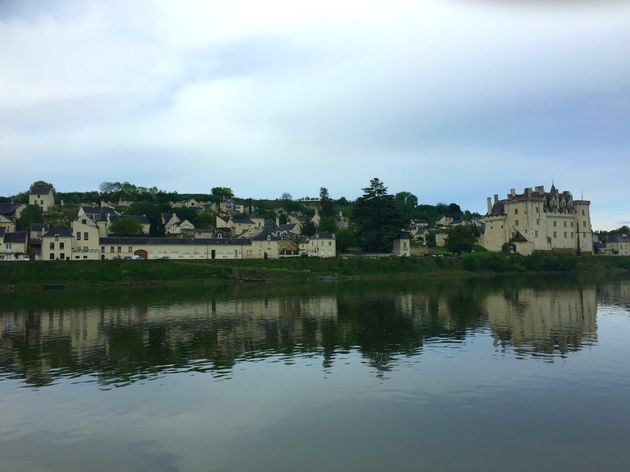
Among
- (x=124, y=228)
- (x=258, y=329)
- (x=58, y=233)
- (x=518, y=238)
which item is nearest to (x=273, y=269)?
(x=58, y=233)

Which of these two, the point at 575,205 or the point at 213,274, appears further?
the point at 575,205

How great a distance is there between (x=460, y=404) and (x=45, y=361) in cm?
1778

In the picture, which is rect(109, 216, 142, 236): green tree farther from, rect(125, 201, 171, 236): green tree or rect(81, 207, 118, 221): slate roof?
rect(125, 201, 171, 236): green tree

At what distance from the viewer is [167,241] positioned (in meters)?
81.3

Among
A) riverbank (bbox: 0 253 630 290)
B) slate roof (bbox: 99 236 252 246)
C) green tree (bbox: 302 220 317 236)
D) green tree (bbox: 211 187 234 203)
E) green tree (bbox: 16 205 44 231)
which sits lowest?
riverbank (bbox: 0 253 630 290)

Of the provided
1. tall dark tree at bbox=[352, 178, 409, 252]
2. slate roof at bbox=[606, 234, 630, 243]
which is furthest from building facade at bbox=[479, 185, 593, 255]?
tall dark tree at bbox=[352, 178, 409, 252]

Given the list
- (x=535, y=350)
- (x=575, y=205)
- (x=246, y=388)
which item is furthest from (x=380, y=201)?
(x=246, y=388)

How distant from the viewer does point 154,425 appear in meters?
14.9

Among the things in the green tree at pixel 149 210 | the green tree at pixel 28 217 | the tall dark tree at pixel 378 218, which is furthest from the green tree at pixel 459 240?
the green tree at pixel 28 217

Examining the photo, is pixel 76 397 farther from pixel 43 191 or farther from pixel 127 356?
pixel 43 191

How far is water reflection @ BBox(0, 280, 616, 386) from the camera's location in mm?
22938

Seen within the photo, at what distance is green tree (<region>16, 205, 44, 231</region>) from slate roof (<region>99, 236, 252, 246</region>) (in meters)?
22.6

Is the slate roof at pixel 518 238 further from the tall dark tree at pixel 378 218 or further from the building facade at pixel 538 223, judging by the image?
the tall dark tree at pixel 378 218

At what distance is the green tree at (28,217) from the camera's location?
92062mm
